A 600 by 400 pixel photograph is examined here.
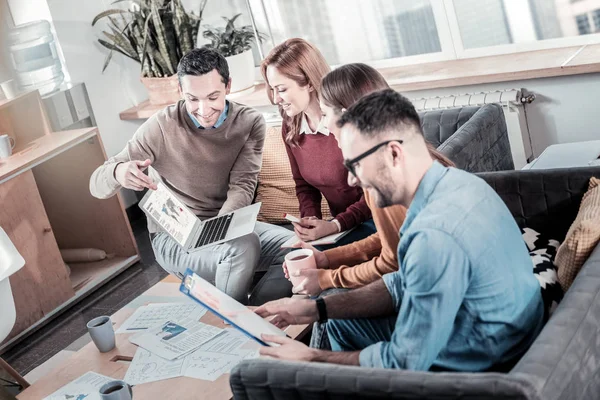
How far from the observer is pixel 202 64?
11.0ft

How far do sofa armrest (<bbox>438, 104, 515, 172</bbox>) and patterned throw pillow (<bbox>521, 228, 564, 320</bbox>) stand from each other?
548 mm

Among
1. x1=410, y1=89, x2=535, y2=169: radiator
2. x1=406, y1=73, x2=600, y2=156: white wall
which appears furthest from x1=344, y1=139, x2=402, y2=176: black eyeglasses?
x1=406, y1=73, x2=600, y2=156: white wall

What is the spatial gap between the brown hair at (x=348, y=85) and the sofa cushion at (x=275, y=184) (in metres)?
1.26

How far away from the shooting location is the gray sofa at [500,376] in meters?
1.57

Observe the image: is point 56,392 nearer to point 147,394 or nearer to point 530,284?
point 147,394

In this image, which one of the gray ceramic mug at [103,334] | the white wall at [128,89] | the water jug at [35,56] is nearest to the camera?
the gray ceramic mug at [103,334]

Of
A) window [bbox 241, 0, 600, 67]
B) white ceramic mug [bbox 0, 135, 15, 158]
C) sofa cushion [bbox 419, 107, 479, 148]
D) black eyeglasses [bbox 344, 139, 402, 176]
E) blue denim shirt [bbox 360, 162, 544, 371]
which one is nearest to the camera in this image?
blue denim shirt [bbox 360, 162, 544, 371]

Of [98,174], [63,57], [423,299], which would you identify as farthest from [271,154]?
[423,299]

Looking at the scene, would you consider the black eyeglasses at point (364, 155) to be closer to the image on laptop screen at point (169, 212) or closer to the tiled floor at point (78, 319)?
the image on laptop screen at point (169, 212)

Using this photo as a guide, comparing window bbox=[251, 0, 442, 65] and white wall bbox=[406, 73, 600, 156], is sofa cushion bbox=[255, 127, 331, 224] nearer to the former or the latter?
white wall bbox=[406, 73, 600, 156]

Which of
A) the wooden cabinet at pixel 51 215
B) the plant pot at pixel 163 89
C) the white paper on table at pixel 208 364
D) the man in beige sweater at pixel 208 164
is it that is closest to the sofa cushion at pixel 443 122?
the man in beige sweater at pixel 208 164

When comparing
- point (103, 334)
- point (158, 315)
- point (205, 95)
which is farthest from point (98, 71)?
point (103, 334)

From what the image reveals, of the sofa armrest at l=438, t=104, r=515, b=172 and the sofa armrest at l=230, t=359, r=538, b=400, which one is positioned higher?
the sofa armrest at l=438, t=104, r=515, b=172

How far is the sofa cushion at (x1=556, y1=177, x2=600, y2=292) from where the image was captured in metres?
2.11
